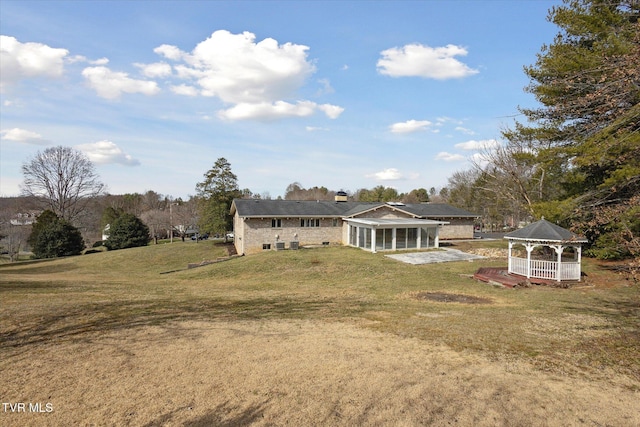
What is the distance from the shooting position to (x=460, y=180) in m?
71.8

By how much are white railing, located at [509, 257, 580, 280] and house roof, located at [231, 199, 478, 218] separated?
54.4 feet

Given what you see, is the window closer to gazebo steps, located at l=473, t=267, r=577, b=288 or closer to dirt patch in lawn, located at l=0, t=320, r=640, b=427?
gazebo steps, located at l=473, t=267, r=577, b=288

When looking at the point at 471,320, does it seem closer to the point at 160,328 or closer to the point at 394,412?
the point at 394,412

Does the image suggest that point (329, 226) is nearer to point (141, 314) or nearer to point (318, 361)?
point (141, 314)

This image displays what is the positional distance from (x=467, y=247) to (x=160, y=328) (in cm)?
2971

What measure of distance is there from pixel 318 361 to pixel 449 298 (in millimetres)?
9524

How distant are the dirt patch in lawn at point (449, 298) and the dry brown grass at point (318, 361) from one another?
0.52 m

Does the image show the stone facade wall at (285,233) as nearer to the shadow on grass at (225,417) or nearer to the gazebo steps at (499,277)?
the gazebo steps at (499,277)

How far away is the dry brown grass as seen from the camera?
4832mm

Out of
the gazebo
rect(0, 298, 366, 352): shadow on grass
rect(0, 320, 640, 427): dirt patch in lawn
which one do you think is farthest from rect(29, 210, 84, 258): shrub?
the gazebo

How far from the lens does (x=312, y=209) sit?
35562 mm

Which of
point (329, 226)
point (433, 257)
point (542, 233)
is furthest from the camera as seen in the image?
point (329, 226)

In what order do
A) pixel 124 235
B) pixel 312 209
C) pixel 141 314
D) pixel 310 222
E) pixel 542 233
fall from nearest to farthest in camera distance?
pixel 141 314 → pixel 542 233 → pixel 310 222 → pixel 312 209 → pixel 124 235

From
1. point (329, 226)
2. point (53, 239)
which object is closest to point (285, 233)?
point (329, 226)
